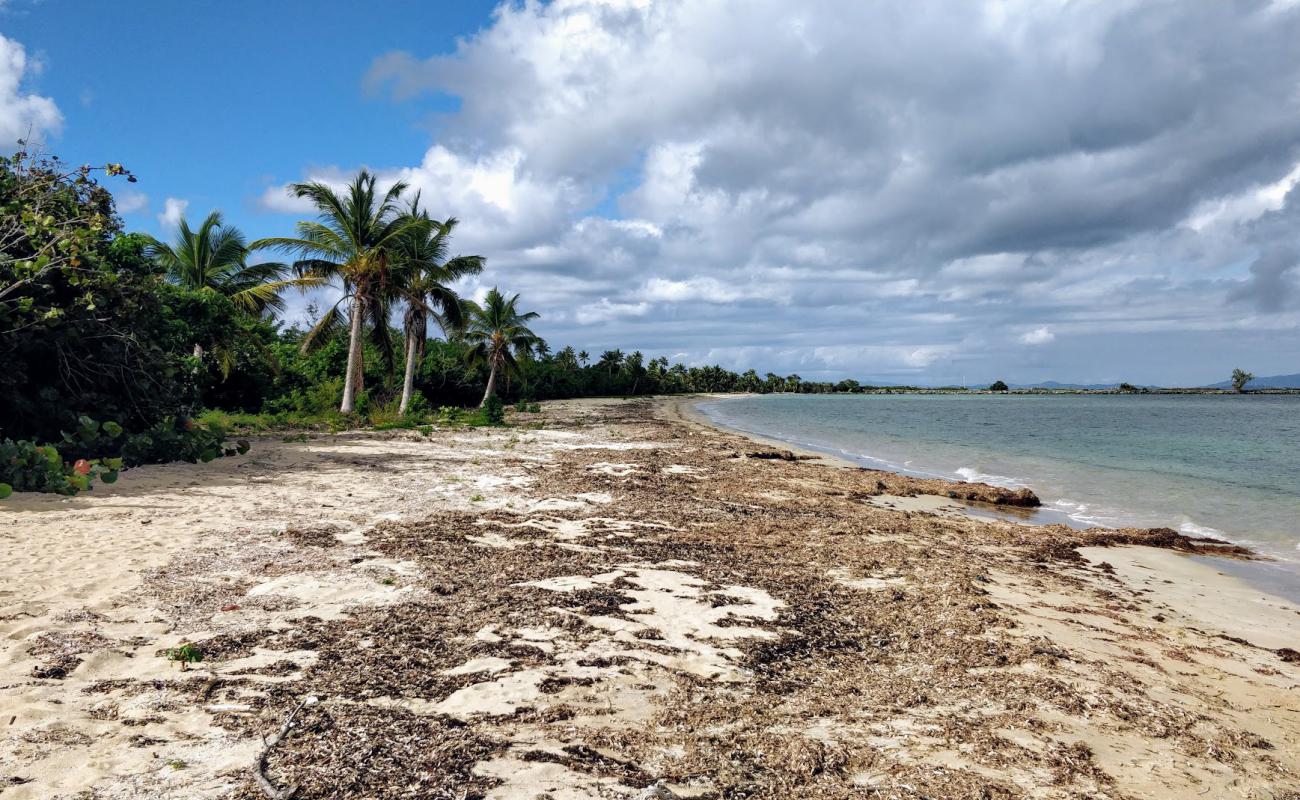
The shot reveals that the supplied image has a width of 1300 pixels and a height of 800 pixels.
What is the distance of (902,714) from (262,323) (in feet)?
108

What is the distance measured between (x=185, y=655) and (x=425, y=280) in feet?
88.4

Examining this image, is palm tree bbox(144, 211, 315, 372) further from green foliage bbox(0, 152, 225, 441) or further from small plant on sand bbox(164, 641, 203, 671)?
small plant on sand bbox(164, 641, 203, 671)

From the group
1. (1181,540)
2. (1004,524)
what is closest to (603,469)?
(1004,524)

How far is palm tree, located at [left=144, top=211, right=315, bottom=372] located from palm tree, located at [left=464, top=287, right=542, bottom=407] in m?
12.0

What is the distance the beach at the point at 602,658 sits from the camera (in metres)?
3.49

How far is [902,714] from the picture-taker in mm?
4289

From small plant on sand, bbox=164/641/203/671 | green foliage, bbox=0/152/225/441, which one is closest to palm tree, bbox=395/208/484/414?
green foliage, bbox=0/152/225/441

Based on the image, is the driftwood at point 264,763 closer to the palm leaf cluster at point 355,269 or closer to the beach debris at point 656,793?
the beach debris at point 656,793

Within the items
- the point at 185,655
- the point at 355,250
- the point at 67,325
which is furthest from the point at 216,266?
the point at 185,655

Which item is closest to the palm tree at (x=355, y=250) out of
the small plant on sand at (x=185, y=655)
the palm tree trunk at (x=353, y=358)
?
the palm tree trunk at (x=353, y=358)

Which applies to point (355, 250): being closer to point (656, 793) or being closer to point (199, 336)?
point (199, 336)

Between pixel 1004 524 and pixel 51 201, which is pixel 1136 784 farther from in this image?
pixel 51 201

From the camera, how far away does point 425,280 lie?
2962 cm

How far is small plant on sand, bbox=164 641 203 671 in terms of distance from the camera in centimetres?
445
